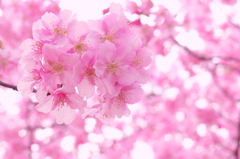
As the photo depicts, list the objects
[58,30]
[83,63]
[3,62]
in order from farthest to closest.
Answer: [3,62], [58,30], [83,63]

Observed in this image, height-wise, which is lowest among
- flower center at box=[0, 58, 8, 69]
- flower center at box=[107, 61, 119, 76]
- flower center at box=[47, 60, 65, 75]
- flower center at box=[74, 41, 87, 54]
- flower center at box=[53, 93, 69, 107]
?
flower center at box=[0, 58, 8, 69]

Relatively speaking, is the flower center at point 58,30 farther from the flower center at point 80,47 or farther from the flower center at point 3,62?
the flower center at point 3,62

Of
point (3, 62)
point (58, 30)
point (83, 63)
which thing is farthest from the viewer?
point (3, 62)

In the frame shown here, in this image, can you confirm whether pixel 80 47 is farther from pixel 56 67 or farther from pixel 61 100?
pixel 61 100

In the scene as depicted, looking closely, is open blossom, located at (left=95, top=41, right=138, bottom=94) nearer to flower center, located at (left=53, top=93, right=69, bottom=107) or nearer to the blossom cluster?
the blossom cluster

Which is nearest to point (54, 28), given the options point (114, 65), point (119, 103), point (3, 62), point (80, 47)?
point (80, 47)

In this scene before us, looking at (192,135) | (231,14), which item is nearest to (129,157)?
(192,135)

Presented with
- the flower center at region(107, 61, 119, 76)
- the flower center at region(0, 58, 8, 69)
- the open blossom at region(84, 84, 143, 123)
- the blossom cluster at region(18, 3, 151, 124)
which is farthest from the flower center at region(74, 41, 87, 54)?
the flower center at region(0, 58, 8, 69)

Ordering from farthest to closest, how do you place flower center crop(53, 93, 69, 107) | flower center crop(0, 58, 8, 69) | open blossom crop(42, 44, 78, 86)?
flower center crop(0, 58, 8, 69) < flower center crop(53, 93, 69, 107) < open blossom crop(42, 44, 78, 86)

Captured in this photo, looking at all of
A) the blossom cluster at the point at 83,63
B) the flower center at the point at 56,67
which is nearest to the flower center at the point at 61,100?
the blossom cluster at the point at 83,63
